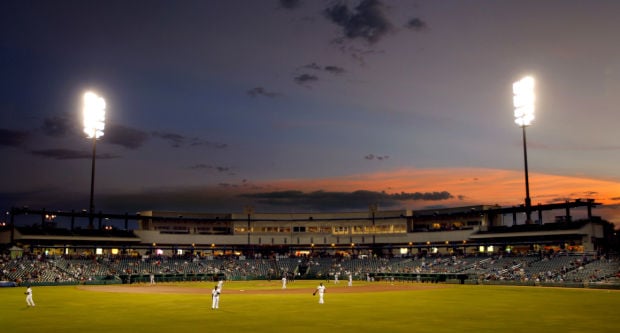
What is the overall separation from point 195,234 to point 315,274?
33.7 meters

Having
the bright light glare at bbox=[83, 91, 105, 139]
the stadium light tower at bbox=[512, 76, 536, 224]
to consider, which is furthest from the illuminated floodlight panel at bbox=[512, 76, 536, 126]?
the bright light glare at bbox=[83, 91, 105, 139]

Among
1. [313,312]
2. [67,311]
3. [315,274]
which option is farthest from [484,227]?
[67,311]

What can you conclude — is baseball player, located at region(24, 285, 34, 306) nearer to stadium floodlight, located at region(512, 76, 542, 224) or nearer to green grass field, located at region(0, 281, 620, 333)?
green grass field, located at region(0, 281, 620, 333)

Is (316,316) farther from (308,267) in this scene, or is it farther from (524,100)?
(308,267)

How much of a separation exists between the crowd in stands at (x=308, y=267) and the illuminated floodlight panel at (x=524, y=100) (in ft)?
67.3

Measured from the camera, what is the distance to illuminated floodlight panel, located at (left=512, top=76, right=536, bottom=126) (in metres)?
76.9

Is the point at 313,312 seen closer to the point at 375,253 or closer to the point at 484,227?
the point at 484,227

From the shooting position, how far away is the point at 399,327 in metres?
28.5

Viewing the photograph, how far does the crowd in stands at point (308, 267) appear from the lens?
239ft

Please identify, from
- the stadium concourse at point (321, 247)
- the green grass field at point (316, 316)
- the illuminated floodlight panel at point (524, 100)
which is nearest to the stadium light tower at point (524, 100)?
the illuminated floodlight panel at point (524, 100)

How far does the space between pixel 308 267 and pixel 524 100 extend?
51750mm

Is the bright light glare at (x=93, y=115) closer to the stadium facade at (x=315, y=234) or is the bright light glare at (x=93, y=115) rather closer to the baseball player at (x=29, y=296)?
the stadium facade at (x=315, y=234)

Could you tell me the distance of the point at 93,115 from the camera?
3457 inches

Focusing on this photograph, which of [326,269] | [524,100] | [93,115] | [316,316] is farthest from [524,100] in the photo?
[93,115]
